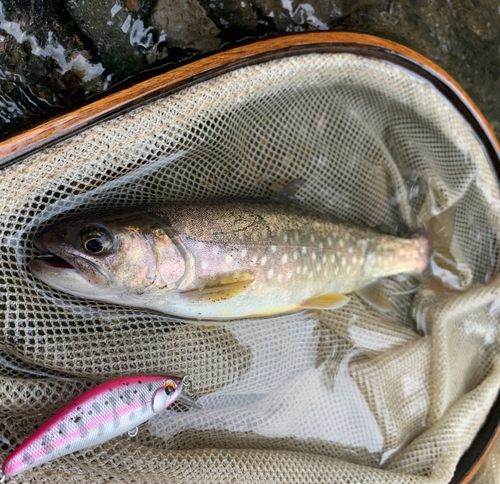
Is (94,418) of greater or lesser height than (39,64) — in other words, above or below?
below

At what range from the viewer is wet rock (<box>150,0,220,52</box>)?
2096 millimetres

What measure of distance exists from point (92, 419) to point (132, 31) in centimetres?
171

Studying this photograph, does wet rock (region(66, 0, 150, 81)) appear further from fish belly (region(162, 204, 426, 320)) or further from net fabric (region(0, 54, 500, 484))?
fish belly (region(162, 204, 426, 320))

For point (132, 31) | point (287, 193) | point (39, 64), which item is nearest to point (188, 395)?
point (287, 193)

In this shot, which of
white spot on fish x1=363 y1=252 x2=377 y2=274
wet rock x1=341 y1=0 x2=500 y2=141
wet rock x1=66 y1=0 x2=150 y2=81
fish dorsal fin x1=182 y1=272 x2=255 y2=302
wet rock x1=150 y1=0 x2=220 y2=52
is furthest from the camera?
wet rock x1=341 y1=0 x2=500 y2=141

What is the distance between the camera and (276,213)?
1.98m

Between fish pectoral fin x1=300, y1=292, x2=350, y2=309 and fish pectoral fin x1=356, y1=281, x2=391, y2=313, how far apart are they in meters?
0.20

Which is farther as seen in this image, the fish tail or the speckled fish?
the fish tail

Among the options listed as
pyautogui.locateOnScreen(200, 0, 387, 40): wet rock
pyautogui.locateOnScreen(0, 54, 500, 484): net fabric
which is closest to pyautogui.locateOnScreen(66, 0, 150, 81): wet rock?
pyautogui.locateOnScreen(200, 0, 387, 40): wet rock

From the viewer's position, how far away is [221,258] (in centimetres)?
179

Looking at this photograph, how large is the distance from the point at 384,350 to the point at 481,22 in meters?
2.22

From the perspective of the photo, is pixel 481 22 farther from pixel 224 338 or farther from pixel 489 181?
pixel 224 338

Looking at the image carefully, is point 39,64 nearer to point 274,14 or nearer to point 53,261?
point 53,261

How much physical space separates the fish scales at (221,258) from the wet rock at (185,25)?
2.94ft
